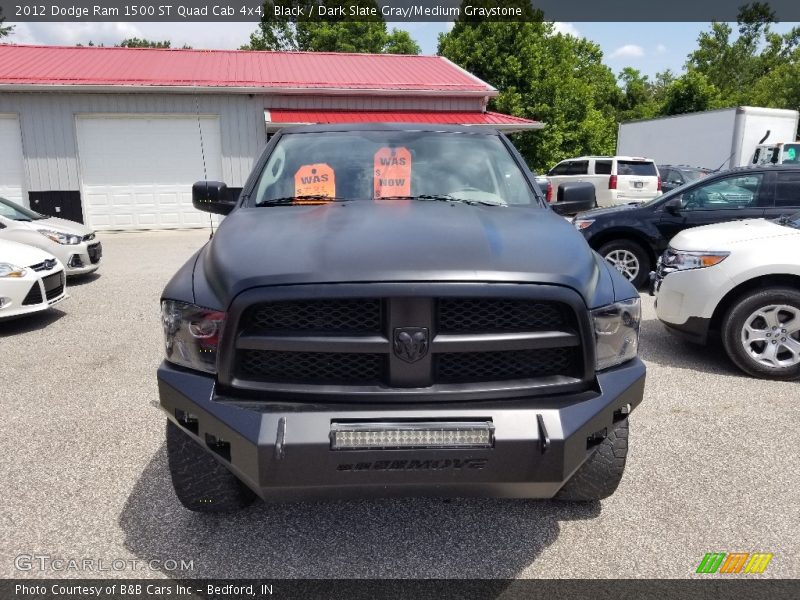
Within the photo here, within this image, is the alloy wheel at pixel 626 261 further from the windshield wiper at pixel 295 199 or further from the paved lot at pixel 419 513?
the windshield wiper at pixel 295 199

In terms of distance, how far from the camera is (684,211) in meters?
7.88

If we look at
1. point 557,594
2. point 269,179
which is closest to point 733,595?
point 557,594

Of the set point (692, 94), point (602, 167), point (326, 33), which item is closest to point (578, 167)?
point (602, 167)

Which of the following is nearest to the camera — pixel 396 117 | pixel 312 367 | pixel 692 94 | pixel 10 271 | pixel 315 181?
pixel 312 367

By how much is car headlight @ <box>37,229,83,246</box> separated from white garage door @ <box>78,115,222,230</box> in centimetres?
716

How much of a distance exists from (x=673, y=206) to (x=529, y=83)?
22.3 m

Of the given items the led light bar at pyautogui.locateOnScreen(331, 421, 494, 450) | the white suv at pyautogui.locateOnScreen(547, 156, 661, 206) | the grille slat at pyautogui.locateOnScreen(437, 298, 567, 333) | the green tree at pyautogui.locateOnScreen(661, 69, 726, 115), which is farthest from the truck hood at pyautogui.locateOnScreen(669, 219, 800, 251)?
the green tree at pyautogui.locateOnScreen(661, 69, 726, 115)

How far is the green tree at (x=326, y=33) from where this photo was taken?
A: 39.0m

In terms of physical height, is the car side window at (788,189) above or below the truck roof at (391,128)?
below

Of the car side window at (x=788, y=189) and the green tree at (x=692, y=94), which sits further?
the green tree at (x=692, y=94)

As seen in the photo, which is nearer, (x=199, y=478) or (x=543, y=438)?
(x=543, y=438)

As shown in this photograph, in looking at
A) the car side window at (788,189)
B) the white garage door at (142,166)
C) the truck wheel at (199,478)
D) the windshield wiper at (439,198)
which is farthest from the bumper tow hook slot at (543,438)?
the white garage door at (142,166)

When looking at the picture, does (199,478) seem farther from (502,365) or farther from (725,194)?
(725,194)

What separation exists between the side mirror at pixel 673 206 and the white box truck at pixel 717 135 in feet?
38.6
